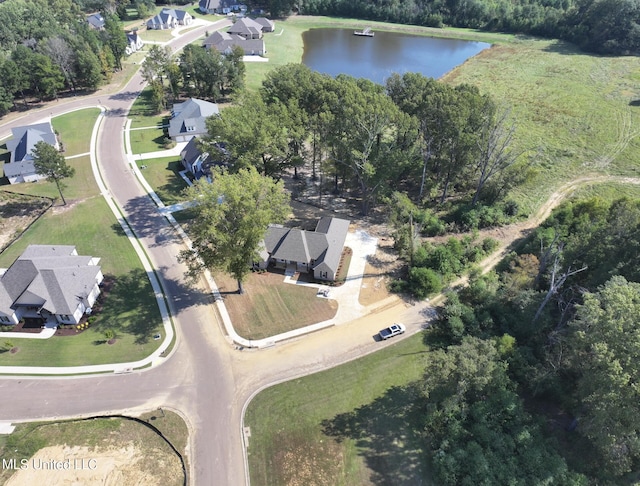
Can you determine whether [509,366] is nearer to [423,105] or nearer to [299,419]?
[299,419]

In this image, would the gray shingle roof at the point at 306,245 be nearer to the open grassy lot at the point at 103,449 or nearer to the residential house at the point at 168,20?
the open grassy lot at the point at 103,449

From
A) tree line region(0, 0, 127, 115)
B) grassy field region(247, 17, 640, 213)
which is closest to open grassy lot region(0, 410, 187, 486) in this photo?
grassy field region(247, 17, 640, 213)

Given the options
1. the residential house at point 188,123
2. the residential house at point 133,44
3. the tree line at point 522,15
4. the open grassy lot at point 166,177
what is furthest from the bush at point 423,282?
the tree line at point 522,15

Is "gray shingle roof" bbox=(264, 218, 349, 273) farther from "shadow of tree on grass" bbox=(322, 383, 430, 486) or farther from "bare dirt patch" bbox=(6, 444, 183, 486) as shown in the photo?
"bare dirt patch" bbox=(6, 444, 183, 486)

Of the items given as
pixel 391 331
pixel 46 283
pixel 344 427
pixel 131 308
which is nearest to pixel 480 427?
pixel 344 427

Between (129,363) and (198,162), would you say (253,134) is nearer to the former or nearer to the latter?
(198,162)

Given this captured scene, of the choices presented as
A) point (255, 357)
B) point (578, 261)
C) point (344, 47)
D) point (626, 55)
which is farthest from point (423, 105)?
point (626, 55)

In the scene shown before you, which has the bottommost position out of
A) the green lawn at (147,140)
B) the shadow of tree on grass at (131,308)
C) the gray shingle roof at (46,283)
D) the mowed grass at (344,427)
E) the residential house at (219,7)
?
the mowed grass at (344,427)
